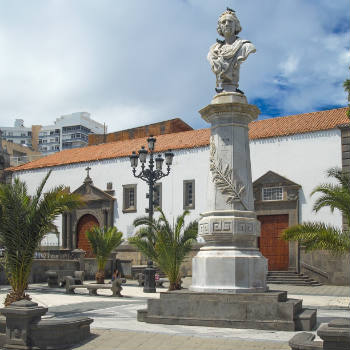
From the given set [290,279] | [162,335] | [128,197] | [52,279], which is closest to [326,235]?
[162,335]

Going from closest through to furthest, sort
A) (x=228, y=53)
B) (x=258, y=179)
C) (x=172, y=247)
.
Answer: (x=228, y=53) → (x=172, y=247) → (x=258, y=179)

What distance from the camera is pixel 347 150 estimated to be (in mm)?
22828

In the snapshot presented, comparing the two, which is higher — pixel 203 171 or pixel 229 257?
pixel 203 171

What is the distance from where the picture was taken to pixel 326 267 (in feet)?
75.0

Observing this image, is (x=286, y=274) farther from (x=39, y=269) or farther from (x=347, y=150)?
(x=39, y=269)

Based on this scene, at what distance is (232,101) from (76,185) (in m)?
23.3

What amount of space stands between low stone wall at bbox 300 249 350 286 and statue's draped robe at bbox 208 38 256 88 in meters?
14.2

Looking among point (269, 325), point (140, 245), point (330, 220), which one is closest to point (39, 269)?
point (140, 245)

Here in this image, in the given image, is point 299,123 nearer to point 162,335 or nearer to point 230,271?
point 230,271

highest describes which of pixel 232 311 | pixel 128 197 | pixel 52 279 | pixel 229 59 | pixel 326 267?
pixel 229 59

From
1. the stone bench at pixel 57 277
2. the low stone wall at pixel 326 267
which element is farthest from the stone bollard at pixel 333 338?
the low stone wall at pixel 326 267

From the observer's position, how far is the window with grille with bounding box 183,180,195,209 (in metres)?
27.1

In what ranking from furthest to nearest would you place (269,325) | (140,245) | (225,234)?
(140,245), (225,234), (269,325)

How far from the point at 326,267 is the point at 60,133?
6562 cm
